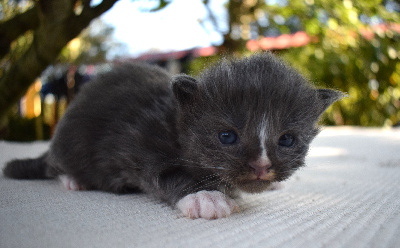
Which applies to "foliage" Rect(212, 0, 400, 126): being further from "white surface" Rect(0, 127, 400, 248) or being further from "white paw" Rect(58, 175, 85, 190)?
"white paw" Rect(58, 175, 85, 190)

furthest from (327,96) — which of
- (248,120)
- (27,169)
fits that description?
(27,169)

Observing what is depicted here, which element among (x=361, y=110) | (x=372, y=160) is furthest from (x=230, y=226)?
(x=361, y=110)

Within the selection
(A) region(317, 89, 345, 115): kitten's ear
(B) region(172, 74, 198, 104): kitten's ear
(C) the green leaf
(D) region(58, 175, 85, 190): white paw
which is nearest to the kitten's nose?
(B) region(172, 74, 198, 104): kitten's ear

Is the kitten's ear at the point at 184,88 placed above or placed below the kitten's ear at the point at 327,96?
above

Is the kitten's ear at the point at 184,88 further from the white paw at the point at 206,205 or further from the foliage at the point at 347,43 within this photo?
the foliage at the point at 347,43

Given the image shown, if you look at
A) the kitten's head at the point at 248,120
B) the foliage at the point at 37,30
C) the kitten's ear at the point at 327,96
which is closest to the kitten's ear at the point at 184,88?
the kitten's head at the point at 248,120

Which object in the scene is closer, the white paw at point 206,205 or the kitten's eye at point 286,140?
the white paw at point 206,205
